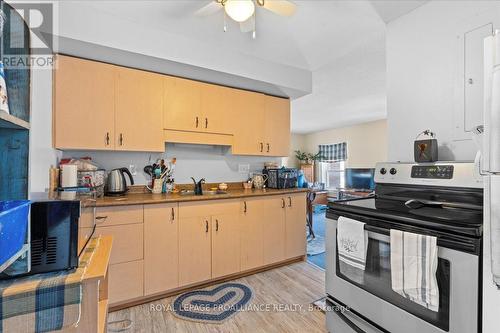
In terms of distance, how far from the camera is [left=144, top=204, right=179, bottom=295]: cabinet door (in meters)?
2.05

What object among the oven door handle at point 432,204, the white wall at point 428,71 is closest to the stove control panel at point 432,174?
the oven door handle at point 432,204

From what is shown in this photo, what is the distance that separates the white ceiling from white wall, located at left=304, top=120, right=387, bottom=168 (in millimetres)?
2944

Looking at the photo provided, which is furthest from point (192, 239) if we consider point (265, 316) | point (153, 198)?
point (265, 316)

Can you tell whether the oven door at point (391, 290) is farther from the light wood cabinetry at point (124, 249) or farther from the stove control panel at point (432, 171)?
the light wood cabinetry at point (124, 249)

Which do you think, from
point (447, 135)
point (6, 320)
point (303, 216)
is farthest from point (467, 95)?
point (6, 320)

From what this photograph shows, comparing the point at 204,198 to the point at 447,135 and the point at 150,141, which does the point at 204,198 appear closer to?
the point at 150,141

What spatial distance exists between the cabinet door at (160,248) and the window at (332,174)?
591 centimetres

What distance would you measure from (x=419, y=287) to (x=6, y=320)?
1.43m

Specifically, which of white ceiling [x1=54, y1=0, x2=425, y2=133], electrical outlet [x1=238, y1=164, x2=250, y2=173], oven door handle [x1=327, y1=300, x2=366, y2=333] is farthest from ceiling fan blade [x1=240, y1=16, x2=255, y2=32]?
oven door handle [x1=327, y1=300, x2=366, y2=333]

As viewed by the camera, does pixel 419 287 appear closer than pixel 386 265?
Yes

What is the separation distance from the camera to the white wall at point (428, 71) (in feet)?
5.27

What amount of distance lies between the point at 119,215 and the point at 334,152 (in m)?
6.46

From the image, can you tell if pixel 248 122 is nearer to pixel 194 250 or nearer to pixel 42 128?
pixel 194 250

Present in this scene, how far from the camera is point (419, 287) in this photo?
1.04 m
